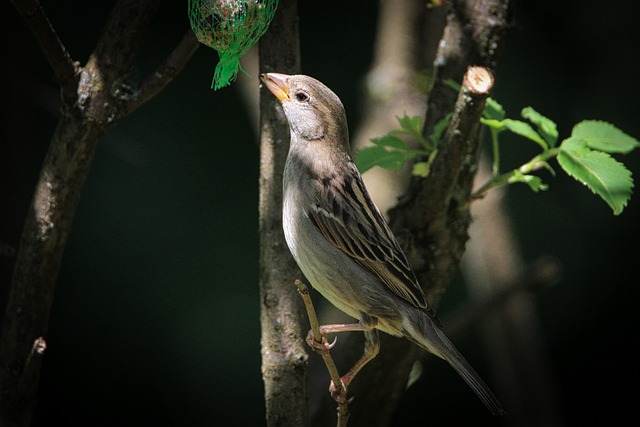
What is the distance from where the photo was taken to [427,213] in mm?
3414

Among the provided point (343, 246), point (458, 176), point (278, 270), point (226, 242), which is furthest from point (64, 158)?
point (226, 242)

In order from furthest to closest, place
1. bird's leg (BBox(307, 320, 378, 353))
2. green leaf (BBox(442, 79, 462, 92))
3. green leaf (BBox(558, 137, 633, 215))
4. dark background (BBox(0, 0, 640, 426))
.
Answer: dark background (BBox(0, 0, 640, 426)) < green leaf (BBox(442, 79, 462, 92)) < green leaf (BBox(558, 137, 633, 215)) < bird's leg (BBox(307, 320, 378, 353))

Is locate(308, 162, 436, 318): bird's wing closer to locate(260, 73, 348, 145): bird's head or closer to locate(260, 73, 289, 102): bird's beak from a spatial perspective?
locate(260, 73, 348, 145): bird's head

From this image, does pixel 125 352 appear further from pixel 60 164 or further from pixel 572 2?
pixel 572 2

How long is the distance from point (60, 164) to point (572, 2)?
463 cm

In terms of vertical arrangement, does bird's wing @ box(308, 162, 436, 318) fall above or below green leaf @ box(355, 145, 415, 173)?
below

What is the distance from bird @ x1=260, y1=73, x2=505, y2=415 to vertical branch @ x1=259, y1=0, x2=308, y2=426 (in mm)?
80

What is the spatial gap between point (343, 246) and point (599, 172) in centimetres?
105

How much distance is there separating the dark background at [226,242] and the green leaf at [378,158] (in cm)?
255

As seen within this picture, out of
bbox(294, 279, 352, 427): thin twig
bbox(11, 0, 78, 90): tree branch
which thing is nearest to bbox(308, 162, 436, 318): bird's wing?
bbox(294, 279, 352, 427): thin twig

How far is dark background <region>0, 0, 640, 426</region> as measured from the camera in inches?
224

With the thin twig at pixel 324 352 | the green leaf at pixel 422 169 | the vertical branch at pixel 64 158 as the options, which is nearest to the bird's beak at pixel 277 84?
the vertical branch at pixel 64 158

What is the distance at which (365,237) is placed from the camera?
329 centimetres

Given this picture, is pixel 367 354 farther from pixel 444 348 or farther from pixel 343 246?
pixel 343 246
